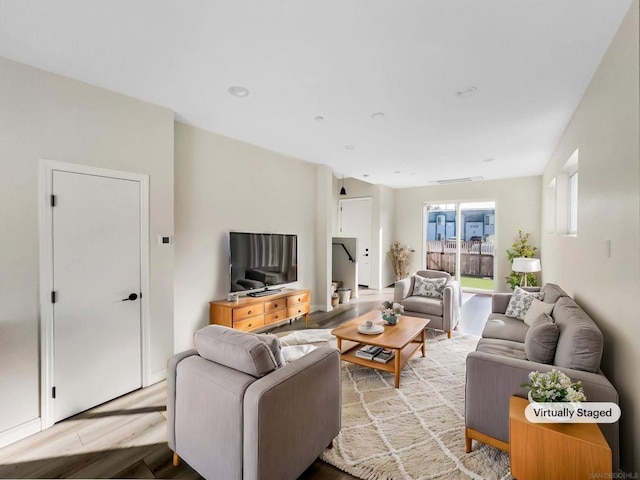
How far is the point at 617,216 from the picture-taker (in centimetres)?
186

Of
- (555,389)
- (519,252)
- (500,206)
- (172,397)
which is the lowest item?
(172,397)

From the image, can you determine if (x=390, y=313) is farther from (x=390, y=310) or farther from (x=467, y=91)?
(x=467, y=91)

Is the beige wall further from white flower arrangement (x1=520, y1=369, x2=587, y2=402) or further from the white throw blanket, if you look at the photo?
the white throw blanket

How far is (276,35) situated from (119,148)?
5.90 feet

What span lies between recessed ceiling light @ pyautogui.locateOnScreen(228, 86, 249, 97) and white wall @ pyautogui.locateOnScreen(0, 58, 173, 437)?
0.99m

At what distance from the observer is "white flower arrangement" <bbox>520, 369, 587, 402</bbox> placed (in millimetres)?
1503

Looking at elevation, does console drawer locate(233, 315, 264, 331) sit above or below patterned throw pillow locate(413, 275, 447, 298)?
below

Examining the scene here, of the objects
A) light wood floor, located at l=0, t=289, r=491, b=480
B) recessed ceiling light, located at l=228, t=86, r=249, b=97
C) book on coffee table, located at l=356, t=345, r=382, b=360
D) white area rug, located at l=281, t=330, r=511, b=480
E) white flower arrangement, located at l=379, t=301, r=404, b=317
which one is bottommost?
light wood floor, located at l=0, t=289, r=491, b=480

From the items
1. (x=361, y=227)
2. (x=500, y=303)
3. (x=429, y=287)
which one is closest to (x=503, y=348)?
(x=500, y=303)

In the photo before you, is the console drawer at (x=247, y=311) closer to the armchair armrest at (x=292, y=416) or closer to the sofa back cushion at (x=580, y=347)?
the armchair armrest at (x=292, y=416)

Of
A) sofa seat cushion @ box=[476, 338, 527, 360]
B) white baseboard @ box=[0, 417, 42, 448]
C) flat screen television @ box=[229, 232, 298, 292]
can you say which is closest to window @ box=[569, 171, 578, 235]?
sofa seat cushion @ box=[476, 338, 527, 360]

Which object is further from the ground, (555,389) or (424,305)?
(555,389)

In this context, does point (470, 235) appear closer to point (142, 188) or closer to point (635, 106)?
point (635, 106)

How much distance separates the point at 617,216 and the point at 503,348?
1314 millimetres
